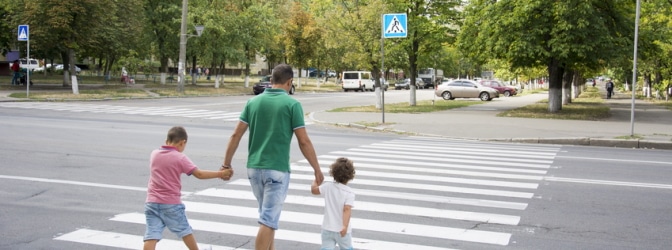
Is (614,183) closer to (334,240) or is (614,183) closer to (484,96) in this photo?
(334,240)

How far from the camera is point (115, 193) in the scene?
8.41 m

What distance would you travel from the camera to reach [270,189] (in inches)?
194

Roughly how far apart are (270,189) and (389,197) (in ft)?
11.9

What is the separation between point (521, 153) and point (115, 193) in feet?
29.4

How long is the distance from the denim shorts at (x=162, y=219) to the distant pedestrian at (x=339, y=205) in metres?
1.20

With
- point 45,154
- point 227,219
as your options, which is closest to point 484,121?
point 45,154

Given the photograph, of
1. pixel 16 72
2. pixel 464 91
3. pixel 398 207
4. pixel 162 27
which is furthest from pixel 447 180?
pixel 162 27

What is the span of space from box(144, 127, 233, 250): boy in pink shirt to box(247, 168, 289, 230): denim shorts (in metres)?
0.25

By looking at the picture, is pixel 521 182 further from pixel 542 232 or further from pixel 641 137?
pixel 641 137

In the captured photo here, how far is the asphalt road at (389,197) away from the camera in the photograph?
6301 mm

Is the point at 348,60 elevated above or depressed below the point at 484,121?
above

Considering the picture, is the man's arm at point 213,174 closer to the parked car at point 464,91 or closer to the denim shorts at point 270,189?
the denim shorts at point 270,189

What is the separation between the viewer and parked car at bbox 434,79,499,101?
45.4 m

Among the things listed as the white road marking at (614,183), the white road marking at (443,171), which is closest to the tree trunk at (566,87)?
the white road marking at (443,171)
